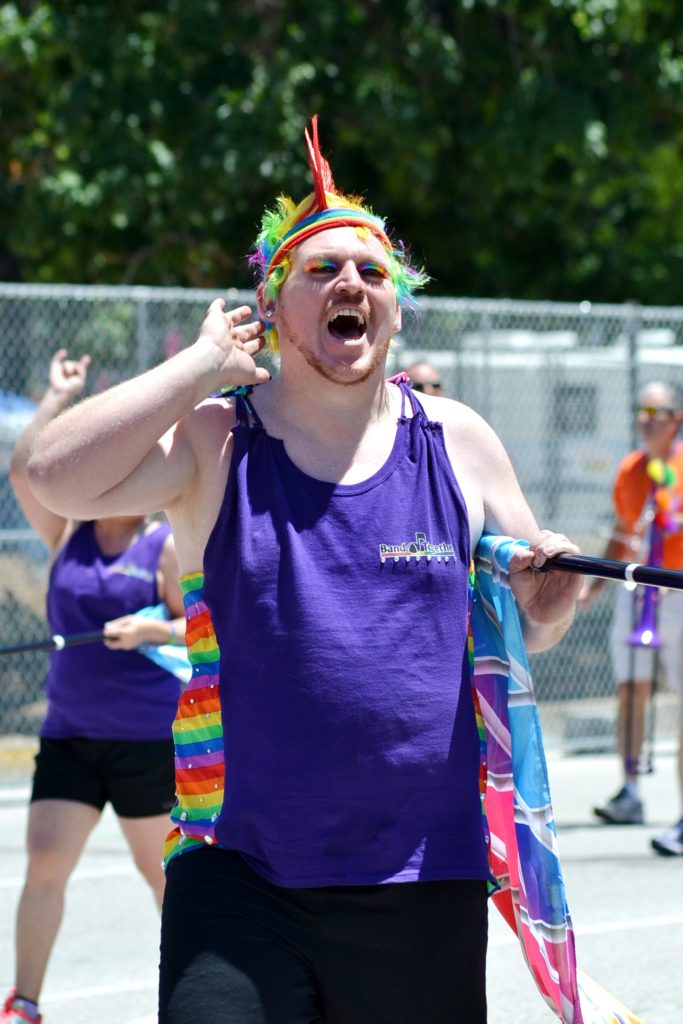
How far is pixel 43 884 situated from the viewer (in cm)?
487

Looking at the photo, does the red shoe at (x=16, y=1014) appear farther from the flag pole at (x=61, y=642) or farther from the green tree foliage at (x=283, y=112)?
the green tree foliage at (x=283, y=112)

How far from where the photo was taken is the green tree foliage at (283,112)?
40.0ft

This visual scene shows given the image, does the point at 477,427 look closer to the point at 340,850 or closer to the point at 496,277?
the point at 340,850

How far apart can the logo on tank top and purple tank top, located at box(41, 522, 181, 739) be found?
246 cm

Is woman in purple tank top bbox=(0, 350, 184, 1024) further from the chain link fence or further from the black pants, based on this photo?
the chain link fence

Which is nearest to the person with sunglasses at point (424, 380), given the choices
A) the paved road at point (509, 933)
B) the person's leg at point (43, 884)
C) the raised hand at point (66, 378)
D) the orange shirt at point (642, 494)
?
the raised hand at point (66, 378)

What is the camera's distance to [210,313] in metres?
3.02

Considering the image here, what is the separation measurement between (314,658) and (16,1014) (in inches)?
96.2

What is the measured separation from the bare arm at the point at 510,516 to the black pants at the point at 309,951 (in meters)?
0.55

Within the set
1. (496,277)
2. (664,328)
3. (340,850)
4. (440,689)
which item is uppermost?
(496,277)

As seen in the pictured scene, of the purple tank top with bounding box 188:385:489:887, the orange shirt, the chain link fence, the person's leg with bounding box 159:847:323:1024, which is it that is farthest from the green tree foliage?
the person's leg with bounding box 159:847:323:1024

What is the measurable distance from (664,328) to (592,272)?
5.30 meters

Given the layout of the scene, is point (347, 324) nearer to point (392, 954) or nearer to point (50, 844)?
point (392, 954)

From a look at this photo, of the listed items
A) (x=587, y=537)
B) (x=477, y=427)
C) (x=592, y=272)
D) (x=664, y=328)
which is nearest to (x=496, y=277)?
(x=592, y=272)
